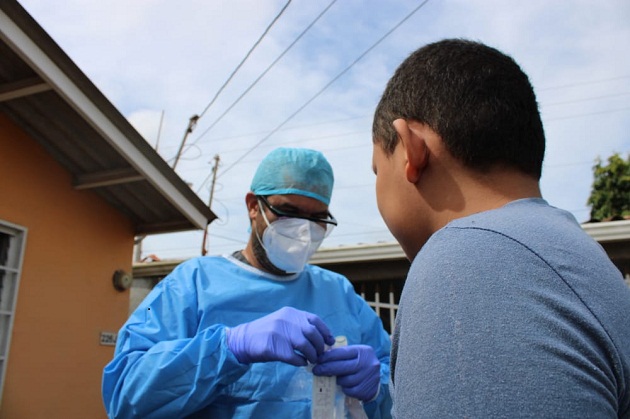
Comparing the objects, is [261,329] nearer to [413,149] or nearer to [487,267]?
[413,149]

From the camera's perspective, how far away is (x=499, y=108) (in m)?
0.92

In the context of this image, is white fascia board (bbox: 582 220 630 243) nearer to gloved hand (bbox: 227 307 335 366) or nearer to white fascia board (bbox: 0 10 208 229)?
white fascia board (bbox: 0 10 208 229)

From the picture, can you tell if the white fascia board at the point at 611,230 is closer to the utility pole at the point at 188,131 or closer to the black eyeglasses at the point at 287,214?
the black eyeglasses at the point at 287,214

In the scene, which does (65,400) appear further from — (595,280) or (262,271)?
(595,280)

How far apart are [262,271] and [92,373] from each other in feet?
10.9

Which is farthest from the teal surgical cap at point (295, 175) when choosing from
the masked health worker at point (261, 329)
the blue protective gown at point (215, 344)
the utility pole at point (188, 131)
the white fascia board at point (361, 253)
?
the utility pole at point (188, 131)

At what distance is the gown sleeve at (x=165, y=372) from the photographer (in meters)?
1.92

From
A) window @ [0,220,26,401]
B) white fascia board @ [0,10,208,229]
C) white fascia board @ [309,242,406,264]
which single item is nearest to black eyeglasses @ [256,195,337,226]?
white fascia board @ [0,10,208,229]

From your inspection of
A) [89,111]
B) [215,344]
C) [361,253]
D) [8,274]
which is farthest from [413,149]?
[361,253]

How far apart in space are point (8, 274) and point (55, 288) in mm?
467

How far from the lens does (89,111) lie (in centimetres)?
423

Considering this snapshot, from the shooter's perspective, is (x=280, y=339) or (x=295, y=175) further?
(x=295, y=175)

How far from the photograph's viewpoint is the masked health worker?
1939 millimetres

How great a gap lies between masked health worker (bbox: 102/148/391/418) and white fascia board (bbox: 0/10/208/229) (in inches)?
83.7
